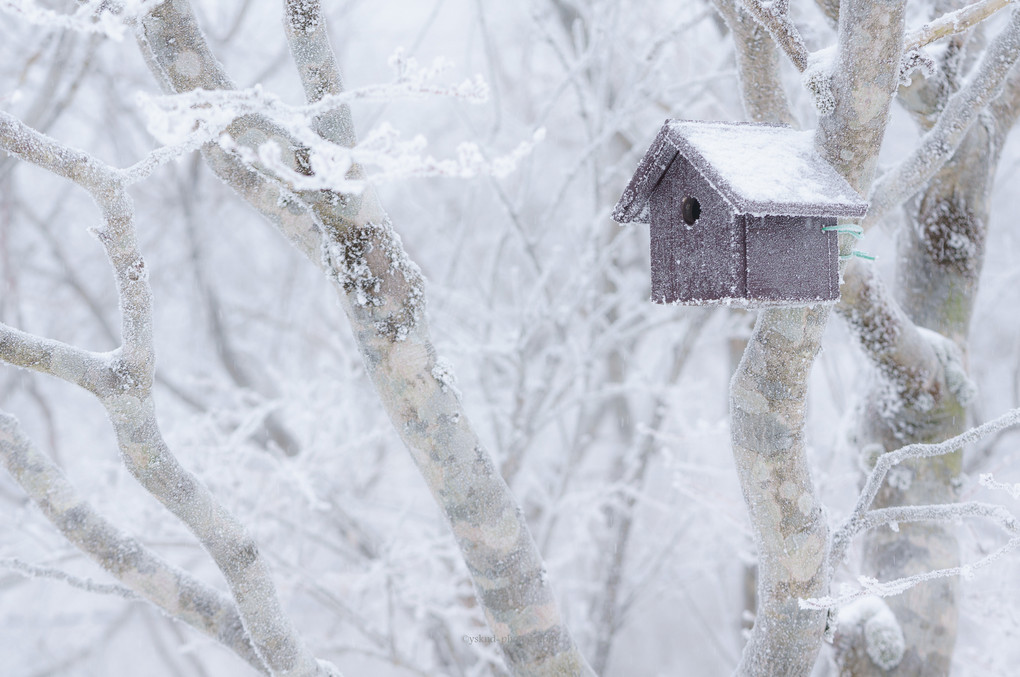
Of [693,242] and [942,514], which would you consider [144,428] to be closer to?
[693,242]

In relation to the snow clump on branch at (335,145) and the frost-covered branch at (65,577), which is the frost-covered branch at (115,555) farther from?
the snow clump on branch at (335,145)

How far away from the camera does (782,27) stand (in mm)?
1365

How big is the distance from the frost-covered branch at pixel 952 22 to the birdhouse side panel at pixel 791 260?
0.32 meters

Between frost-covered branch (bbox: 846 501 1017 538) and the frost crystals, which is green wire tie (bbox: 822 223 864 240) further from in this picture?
the frost crystals

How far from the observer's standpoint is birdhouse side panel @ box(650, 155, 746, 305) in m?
1.35

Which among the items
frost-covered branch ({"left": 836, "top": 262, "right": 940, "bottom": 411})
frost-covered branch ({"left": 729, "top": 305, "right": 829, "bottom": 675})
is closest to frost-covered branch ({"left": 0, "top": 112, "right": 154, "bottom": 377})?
frost-covered branch ({"left": 729, "top": 305, "right": 829, "bottom": 675})

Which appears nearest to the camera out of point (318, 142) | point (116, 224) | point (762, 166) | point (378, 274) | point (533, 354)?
point (318, 142)

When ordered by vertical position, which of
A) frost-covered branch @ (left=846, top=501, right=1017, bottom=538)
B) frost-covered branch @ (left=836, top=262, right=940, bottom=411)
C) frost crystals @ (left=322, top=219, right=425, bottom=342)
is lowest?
frost-covered branch @ (left=846, top=501, right=1017, bottom=538)

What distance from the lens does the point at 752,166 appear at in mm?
1286

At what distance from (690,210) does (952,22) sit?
532mm

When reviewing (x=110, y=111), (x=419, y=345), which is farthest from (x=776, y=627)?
(x=110, y=111)

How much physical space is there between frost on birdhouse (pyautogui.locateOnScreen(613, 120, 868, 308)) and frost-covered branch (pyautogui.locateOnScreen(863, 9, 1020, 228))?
0.27 m

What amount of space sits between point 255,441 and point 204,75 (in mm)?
3822

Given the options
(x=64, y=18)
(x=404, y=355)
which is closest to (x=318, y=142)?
(x=64, y=18)
